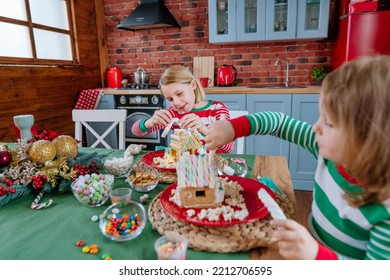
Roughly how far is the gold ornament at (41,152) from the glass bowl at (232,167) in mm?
632

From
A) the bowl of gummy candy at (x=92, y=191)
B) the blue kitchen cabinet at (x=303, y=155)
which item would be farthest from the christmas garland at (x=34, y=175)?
the blue kitchen cabinet at (x=303, y=155)

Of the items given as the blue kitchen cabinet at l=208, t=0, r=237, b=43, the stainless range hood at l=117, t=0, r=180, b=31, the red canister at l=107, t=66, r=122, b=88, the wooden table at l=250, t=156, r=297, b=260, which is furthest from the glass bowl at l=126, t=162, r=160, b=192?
the red canister at l=107, t=66, r=122, b=88

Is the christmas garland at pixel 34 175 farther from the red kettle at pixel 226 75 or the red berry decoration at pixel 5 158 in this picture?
the red kettle at pixel 226 75

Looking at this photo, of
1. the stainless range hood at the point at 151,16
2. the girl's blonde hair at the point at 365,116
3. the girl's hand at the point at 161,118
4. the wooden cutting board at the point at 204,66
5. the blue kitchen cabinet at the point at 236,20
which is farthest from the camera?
the wooden cutting board at the point at 204,66

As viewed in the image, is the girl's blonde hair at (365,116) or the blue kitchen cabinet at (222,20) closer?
the girl's blonde hair at (365,116)

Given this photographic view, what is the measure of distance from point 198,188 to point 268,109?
6.67 feet

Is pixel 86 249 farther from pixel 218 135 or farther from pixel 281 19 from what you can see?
pixel 281 19

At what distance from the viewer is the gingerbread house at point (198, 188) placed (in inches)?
29.9

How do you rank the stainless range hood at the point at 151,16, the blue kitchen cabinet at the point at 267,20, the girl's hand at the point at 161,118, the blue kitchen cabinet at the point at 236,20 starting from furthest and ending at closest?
the stainless range hood at the point at 151,16 → the blue kitchen cabinet at the point at 236,20 → the blue kitchen cabinet at the point at 267,20 → the girl's hand at the point at 161,118

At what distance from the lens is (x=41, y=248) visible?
0.65m

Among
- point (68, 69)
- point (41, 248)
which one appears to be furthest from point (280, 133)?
point (68, 69)

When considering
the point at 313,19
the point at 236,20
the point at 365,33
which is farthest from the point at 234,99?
the point at 365,33

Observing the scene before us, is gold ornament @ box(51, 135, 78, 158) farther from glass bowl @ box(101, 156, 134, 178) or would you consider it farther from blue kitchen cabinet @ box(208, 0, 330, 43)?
blue kitchen cabinet @ box(208, 0, 330, 43)

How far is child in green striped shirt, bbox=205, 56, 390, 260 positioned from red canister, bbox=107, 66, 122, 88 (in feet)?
10.3
